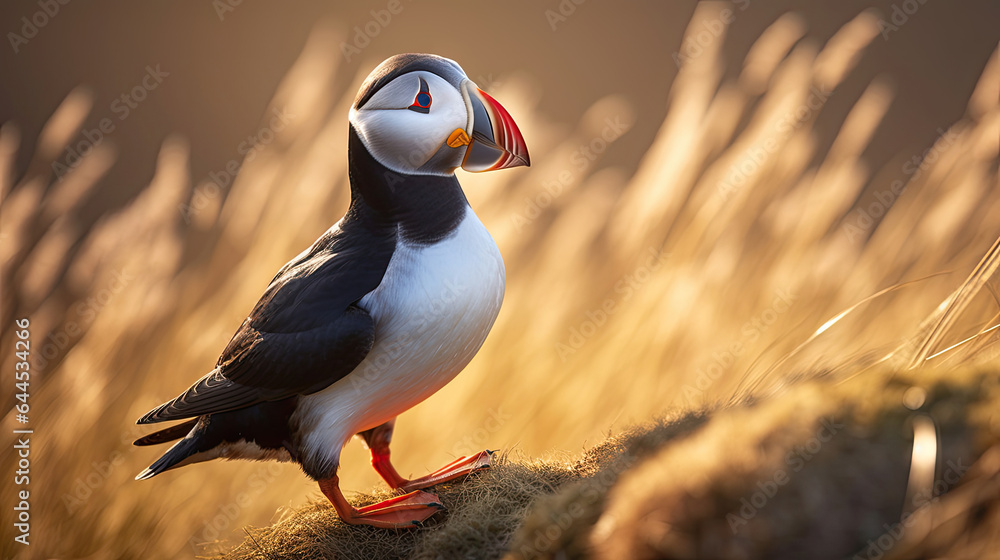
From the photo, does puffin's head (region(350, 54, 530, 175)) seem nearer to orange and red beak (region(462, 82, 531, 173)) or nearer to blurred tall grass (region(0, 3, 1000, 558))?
orange and red beak (region(462, 82, 531, 173))

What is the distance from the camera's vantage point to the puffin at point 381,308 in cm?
174

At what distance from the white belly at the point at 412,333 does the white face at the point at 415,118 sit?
226 millimetres

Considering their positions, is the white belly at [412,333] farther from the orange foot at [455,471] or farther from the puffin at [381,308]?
the orange foot at [455,471]

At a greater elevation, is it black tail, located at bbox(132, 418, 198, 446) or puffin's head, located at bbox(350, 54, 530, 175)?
puffin's head, located at bbox(350, 54, 530, 175)

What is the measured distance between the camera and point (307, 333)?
1753 millimetres

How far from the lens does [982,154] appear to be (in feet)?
7.49

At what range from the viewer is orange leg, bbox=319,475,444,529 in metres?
1.65

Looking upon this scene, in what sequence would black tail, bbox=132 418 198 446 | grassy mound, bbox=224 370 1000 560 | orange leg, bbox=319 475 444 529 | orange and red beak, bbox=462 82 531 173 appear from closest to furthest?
grassy mound, bbox=224 370 1000 560, orange leg, bbox=319 475 444 529, orange and red beak, bbox=462 82 531 173, black tail, bbox=132 418 198 446

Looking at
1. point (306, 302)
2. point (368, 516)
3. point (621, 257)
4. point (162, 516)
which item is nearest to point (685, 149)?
point (621, 257)

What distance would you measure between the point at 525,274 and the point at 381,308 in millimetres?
941

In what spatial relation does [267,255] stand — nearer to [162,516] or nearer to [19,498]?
[162,516]

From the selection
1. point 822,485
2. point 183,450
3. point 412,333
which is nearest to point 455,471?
point 412,333

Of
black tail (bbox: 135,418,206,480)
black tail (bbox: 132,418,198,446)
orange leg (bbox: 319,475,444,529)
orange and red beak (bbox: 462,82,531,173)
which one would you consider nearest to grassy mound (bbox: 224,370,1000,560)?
orange leg (bbox: 319,475,444,529)

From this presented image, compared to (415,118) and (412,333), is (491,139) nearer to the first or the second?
(415,118)
